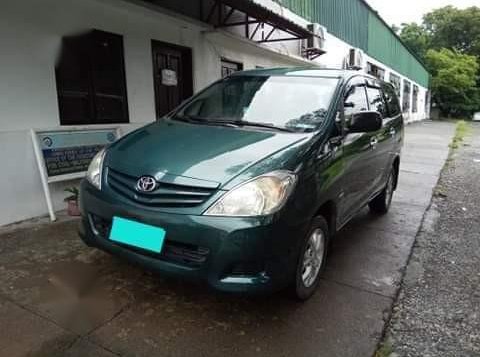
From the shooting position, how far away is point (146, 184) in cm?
233

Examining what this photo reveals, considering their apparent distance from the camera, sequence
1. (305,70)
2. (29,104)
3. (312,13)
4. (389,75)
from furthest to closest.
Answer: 1. (389,75)
2. (312,13)
3. (29,104)
4. (305,70)

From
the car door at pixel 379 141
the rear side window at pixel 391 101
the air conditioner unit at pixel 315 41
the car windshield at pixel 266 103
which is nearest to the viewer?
the car windshield at pixel 266 103

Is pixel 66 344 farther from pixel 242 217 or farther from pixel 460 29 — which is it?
pixel 460 29

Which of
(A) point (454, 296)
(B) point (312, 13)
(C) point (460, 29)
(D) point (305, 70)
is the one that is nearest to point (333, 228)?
(A) point (454, 296)

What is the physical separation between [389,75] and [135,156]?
72.4 feet

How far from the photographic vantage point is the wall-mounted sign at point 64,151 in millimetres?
4336

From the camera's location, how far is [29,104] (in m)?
4.29

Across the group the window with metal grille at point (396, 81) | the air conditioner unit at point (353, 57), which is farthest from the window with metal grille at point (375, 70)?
the window with metal grille at point (396, 81)

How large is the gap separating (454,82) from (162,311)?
38614 millimetres

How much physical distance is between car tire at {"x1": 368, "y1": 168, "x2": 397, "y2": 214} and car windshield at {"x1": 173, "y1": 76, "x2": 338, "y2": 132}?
6.83 ft

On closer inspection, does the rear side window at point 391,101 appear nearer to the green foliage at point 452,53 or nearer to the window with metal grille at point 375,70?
the window with metal grille at point 375,70

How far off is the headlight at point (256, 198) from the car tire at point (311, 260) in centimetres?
39

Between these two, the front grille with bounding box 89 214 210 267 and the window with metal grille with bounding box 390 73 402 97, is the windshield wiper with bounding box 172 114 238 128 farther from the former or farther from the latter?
the window with metal grille with bounding box 390 73 402 97

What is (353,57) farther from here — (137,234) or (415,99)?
(415,99)
